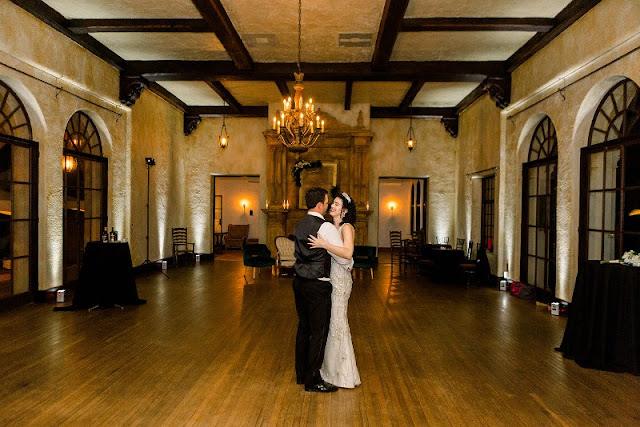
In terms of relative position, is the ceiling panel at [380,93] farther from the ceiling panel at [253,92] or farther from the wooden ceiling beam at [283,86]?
the ceiling panel at [253,92]

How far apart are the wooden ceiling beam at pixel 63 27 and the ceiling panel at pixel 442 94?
21.6 ft

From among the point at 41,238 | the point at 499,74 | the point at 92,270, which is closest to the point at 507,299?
the point at 499,74

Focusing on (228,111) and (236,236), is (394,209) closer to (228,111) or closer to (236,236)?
(236,236)

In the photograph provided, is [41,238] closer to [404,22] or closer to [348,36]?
[348,36]

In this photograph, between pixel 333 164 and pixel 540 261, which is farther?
pixel 333 164

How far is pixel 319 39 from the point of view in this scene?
823 centimetres

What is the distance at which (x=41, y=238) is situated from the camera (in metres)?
7.20

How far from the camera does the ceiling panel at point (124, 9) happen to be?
6.79 m

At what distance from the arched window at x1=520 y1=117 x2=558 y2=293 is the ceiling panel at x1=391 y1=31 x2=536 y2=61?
4.84 ft

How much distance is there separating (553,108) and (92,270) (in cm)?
716

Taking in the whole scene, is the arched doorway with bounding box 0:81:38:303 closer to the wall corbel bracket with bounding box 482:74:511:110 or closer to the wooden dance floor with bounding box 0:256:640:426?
the wooden dance floor with bounding box 0:256:640:426

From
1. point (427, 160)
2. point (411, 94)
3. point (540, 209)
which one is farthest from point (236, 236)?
point (540, 209)

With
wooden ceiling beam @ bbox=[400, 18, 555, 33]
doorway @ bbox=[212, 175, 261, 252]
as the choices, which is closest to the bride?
wooden ceiling beam @ bbox=[400, 18, 555, 33]

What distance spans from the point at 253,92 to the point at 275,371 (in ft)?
29.5
